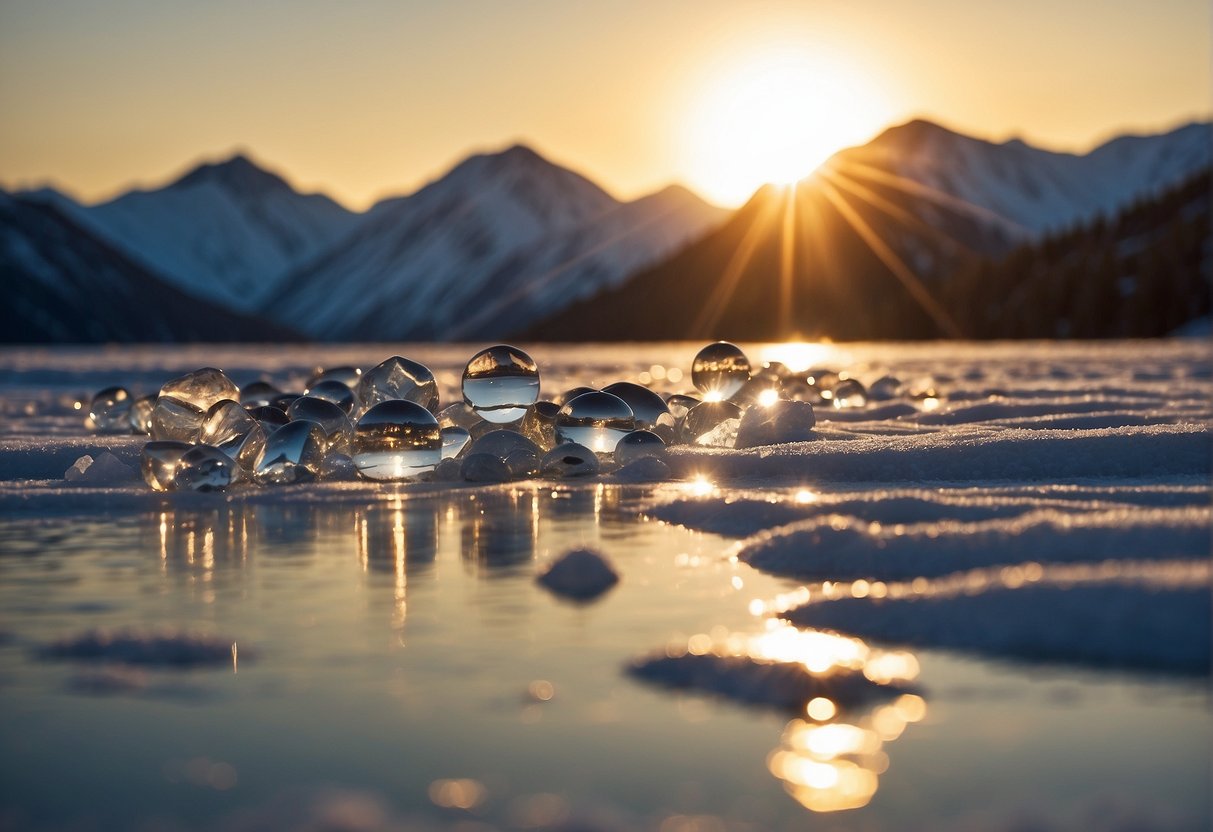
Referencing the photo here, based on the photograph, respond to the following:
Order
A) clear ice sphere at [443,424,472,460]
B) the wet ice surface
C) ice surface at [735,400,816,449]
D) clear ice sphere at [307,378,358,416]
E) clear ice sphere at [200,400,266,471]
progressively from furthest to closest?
1. clear ice sphere at [307,378,358,416]
2. ice surface at [735,400,816,449]
3. clear ice sphere at [443,424,472,460]
4. clear ice sphere at [200,400,266,471]
5. the wet ice surface

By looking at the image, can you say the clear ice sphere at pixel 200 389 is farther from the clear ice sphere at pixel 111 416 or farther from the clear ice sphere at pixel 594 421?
the clear ice sphere at pixel 594 421

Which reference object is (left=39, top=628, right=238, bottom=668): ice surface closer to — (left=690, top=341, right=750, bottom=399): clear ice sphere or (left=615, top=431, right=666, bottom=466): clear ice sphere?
(left=615, top=431, right=666, bottom=466): clear ice sphere

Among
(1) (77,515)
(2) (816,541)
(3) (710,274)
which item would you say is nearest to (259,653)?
(2) (816,541)

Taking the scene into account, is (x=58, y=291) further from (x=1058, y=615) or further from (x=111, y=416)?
(x=1058, y=615)

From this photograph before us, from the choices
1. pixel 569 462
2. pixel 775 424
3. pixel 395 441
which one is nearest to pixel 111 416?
pixel 395 441

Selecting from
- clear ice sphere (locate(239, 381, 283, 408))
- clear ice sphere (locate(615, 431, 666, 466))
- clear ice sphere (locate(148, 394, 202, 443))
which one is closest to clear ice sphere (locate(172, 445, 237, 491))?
clear ice sphere (locate(148, 394, 202, 443))

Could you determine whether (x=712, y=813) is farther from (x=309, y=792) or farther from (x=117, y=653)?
(x=117, y=653)
